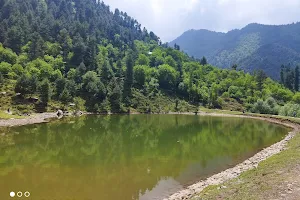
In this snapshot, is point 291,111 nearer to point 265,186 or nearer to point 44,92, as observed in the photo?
point 44,92

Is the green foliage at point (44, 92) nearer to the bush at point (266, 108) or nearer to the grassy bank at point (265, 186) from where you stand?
the grassy bank at point (265, 186)

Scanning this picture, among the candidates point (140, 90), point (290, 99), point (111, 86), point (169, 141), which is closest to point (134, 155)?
point (169, 141)

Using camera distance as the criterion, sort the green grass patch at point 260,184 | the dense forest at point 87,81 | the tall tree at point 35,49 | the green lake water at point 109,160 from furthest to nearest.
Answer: the tall tree at point 35,49 → the dense forest at point 87,81 → the green lake water at point 109,160 → the green grass patch at point 260,184

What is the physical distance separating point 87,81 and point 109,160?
90446mm

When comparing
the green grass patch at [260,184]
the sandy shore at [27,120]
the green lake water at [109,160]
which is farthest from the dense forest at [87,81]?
the green grass patch at [260,184]

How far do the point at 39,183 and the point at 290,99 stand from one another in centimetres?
16983

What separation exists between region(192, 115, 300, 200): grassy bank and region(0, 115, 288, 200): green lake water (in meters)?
5.73

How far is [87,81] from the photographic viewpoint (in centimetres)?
12544

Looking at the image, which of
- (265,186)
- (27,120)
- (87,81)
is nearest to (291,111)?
(87,81)

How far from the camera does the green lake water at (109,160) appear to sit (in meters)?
27.1

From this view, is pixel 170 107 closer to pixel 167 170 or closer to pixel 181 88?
pixel 181 88

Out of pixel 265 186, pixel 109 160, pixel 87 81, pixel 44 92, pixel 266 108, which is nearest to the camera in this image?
pixel 265 186

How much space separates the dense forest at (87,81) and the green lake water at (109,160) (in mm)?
44445

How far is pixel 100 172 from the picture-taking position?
32969mm
